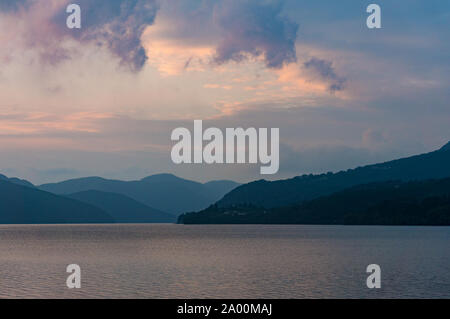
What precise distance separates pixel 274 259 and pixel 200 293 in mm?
65435

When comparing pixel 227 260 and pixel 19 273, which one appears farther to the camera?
pixel 227 260

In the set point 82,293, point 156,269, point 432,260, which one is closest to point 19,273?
point 156,269

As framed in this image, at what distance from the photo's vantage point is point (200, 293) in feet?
276

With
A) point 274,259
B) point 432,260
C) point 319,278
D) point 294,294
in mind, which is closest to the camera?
point 294,294

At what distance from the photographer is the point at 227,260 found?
473ft

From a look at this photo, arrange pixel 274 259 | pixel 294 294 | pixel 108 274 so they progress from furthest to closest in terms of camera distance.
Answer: pixel 274 259 → pixel 108 274 → pixel 294 294

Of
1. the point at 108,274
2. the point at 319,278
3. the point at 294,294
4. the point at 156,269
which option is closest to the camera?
the point at 294,294
